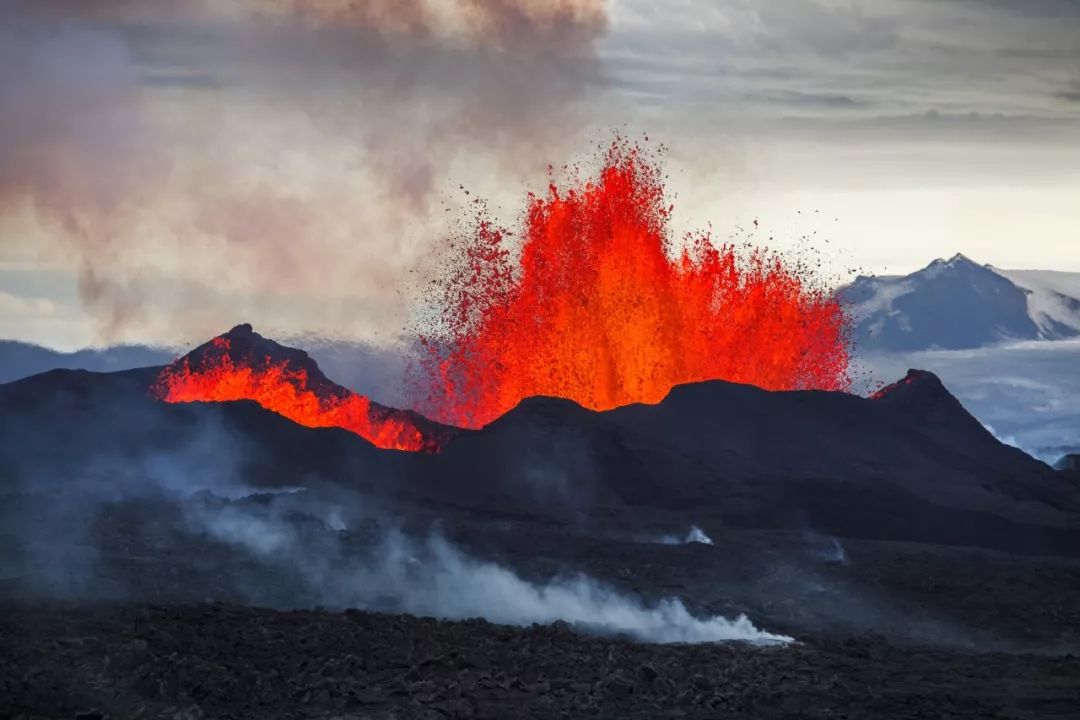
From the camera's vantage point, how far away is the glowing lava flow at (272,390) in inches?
2682

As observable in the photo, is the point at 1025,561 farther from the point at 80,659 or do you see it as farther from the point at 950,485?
the point at 80,659

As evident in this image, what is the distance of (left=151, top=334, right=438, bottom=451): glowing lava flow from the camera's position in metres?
68.1

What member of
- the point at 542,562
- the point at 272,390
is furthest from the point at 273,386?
the point at 542,562

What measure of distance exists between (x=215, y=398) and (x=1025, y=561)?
37.5m

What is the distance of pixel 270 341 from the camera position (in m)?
71.2

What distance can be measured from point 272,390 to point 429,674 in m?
42.5

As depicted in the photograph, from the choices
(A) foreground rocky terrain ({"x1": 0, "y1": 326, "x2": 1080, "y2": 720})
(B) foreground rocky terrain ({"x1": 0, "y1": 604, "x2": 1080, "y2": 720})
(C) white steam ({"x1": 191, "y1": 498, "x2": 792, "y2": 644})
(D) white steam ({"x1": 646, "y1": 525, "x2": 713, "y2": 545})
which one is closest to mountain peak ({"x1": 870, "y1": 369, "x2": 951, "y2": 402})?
(A) foreground rocky terrain ({"x1": 0, "y1": 326, "x2": 1080, "y2": 720})

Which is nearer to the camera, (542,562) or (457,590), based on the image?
(457,590)

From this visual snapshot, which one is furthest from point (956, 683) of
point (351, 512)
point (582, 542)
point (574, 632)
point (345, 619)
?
point (351, 512)

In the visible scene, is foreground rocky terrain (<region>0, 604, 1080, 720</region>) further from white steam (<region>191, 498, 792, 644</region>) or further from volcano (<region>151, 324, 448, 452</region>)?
volcano (<region>151, 324, 448, 452</region>)

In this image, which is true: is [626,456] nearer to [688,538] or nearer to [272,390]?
[688,538]

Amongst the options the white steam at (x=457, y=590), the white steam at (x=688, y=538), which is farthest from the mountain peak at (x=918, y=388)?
the white steam at (x=457, y=590)

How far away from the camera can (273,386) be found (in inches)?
2721

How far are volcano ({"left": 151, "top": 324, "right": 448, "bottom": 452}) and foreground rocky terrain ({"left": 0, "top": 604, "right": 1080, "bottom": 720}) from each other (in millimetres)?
35243
